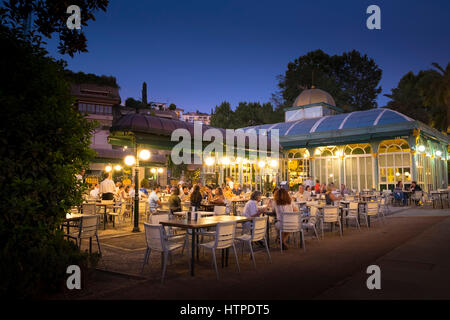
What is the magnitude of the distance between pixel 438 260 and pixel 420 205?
13.6m

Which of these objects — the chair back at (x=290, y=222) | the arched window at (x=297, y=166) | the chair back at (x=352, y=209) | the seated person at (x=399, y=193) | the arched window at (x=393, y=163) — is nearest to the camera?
the chair back at (x=290, y=222)

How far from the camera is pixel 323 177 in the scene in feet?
76.8

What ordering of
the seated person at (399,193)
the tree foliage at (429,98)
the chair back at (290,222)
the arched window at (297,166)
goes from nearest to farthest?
1. the chair back at (290,222)
2. the seated person at (399,193)
3. the arched window at (297,166)
4. the tree foliage at (429,98)

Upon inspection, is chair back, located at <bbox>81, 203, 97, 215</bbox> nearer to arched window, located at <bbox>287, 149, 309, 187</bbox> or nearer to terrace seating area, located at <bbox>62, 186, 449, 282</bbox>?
terrace seating area, located at <bbox>62, 186, 449, 282</bbox>

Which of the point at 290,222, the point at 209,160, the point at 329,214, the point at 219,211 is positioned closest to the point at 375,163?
the point at 209,160

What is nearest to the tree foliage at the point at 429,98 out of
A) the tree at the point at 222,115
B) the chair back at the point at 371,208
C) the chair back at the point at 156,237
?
the tree at the point at 222,115

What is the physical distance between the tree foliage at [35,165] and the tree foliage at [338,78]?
1616 inches

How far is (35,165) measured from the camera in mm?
4094

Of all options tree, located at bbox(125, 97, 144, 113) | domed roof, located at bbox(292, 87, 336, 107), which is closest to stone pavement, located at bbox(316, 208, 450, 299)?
domed roof, located at bbox(292, 87, 336, 107)

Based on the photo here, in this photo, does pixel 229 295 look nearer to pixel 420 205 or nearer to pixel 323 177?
pixel 420 205

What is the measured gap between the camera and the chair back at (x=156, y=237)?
5061 millimetres

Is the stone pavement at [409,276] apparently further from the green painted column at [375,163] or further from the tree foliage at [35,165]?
the green painted column at [375,163]

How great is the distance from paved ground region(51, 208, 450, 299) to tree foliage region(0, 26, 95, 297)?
25.7 inches

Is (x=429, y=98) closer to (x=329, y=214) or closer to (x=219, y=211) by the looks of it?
(x=329, y=214)
